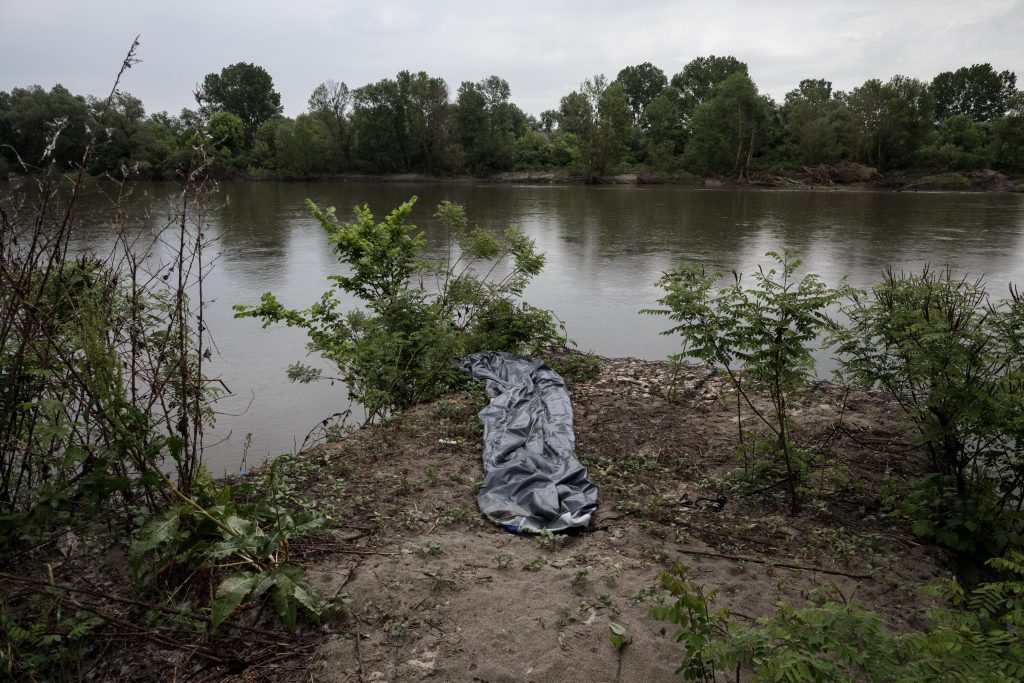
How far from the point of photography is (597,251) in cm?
1602

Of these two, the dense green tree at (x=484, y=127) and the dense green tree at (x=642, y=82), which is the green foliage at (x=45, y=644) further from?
the dense green tree at (x=642, y=82)

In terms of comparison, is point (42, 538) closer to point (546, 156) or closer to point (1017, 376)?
point (1017, 376)

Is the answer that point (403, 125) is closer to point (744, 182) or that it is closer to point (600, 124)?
point (600, 124)

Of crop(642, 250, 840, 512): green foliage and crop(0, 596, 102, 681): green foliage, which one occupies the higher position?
crop(642, 250, 840, 512): green foliage

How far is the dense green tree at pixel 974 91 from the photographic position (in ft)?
177

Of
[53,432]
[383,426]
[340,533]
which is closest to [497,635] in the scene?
[340,533]

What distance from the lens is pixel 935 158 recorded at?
138 ft

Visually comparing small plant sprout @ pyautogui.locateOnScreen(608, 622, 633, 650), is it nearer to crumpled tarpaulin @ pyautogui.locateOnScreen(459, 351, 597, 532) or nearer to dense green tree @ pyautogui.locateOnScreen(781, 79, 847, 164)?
crumpled tarpaulin @ pyautogui.locateOnScreen(459, 351, 597, 532)

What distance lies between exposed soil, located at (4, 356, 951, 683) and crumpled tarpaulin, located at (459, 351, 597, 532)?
0.51 ft

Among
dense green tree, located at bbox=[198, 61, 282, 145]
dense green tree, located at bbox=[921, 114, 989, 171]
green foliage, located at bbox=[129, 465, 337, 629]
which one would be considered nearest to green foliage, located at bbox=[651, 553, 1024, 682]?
green foliage, located at bbox=[129, 465, 337, 629]

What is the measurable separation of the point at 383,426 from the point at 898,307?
4308mm

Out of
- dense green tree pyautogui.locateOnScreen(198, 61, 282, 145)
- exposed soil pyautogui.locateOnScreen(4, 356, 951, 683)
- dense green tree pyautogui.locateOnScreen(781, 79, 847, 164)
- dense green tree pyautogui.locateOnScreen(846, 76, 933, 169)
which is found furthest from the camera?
dense green tree pyautogui.locateOnScreen(198, 61, 282, 145)

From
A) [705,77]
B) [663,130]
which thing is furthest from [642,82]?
[663,130]

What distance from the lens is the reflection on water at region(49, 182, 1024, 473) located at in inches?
293
